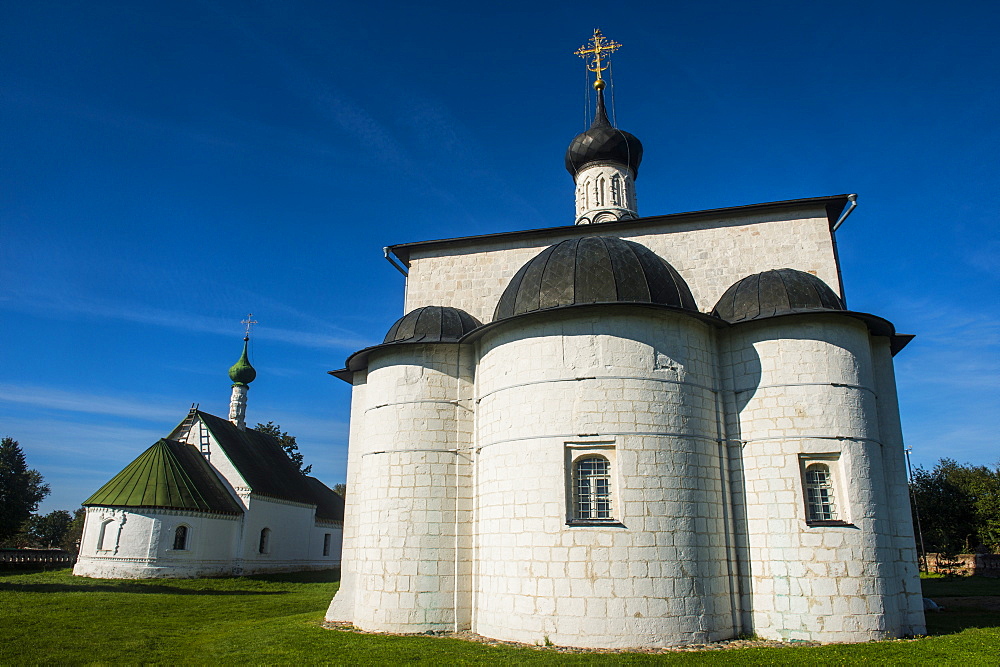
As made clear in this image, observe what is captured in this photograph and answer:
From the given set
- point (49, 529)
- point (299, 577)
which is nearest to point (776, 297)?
point (299, 577)

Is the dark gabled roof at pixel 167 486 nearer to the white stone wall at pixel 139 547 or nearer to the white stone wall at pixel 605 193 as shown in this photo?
the white stone wall at pixel 139 547

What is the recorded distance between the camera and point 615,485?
34.2 feet

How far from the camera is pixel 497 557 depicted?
1088cm

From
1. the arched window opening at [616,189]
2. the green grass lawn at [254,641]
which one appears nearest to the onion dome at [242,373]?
the green grass lawn at [254,641]

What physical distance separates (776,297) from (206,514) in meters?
22.3

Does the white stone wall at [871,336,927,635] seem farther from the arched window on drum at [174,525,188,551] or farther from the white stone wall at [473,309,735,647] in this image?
the arched window on drum at [174,525,188,551]

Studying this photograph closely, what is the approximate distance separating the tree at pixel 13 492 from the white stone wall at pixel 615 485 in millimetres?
31380

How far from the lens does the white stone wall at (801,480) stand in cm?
1012

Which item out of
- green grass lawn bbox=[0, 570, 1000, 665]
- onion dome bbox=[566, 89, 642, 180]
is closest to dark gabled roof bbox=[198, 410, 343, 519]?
green grass lawn bbox=[0, 570, 1000, 665]

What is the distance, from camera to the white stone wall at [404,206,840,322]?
47.2 ft

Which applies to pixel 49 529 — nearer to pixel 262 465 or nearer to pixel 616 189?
pixel 262 465

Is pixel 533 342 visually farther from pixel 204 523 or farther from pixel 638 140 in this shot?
pixel 204 523

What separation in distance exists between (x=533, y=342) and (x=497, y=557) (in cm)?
367

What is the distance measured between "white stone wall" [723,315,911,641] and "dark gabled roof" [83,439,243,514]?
21.2 metres
